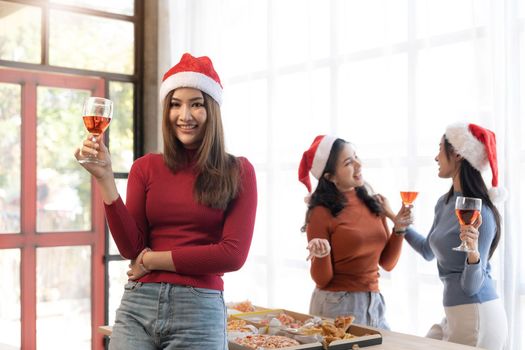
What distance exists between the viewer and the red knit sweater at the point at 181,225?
5.59ft

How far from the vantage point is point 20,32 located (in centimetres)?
474

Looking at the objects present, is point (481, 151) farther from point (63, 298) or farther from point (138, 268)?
point (63, 298)

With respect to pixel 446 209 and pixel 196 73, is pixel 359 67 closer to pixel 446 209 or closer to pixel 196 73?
pixel 446 209

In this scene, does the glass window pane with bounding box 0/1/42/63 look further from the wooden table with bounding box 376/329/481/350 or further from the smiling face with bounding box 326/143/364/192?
the wooden table with bounding box 376/329/481/350

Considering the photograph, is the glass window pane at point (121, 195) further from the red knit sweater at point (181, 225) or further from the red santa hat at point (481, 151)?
the red knit sweater at point (181, 225)

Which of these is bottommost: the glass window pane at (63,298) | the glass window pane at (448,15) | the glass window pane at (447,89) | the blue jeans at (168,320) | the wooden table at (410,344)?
the glass window pane at (63,298)

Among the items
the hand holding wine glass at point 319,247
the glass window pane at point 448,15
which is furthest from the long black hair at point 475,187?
the glass window pane at point 448,15

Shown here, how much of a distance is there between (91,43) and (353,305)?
316cm

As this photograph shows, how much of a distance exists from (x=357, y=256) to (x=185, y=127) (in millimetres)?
1356

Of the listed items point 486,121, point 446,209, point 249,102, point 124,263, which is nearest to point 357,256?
point 446,209

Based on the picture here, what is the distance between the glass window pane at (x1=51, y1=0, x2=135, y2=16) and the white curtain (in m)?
0.76

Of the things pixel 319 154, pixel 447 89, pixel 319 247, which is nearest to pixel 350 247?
pixel 319 247

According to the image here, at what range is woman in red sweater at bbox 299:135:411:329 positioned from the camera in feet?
9.53

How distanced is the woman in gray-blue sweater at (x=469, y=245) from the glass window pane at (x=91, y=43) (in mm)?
3122
